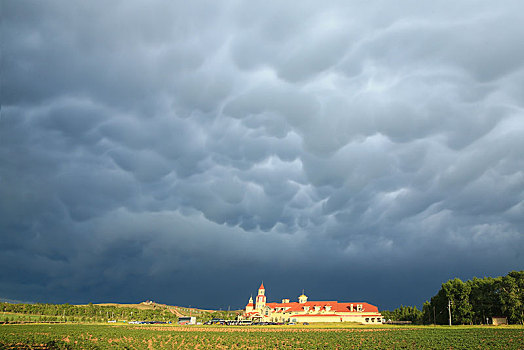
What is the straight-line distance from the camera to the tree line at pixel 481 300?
110 meters

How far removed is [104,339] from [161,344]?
1640cm

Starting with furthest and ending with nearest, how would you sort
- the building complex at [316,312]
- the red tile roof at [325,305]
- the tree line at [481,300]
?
the red tile roof at [325,305]
the building complex at [316,312]
the tree line at [481,300]

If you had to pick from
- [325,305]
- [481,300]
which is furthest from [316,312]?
[481,300]

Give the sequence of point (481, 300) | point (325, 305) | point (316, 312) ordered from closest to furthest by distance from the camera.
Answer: point (481, 300) → point (316, 312) → point (325, 305)

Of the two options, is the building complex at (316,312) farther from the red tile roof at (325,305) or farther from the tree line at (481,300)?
the tree line at (481,300)

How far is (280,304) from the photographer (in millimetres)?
193250

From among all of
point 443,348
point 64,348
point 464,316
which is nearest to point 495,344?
point 443,348

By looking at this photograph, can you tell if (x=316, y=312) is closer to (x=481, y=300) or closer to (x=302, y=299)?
(x=302, y=299)

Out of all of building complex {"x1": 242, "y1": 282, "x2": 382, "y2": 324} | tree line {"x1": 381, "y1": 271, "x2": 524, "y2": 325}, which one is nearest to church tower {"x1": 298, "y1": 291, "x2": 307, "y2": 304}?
building complex {"x1": 242, "y1": 282, "x2": 382, "y2": 324}

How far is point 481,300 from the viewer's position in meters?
117

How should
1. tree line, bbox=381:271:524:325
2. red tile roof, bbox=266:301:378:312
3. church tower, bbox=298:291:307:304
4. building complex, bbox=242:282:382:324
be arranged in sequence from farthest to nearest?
church tower, bbox=298:291:307:304, red tile roof, bbox=266:301:378:312, building complex, bbox=242:282:382:324, tree line, bbox=381:271:524:325

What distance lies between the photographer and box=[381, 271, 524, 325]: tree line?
360 ft

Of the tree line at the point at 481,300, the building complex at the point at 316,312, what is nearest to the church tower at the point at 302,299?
the building complex at the point at 316,312

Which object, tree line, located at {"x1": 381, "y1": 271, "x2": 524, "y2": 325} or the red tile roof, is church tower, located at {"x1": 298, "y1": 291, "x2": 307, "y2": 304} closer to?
the red tile roof
